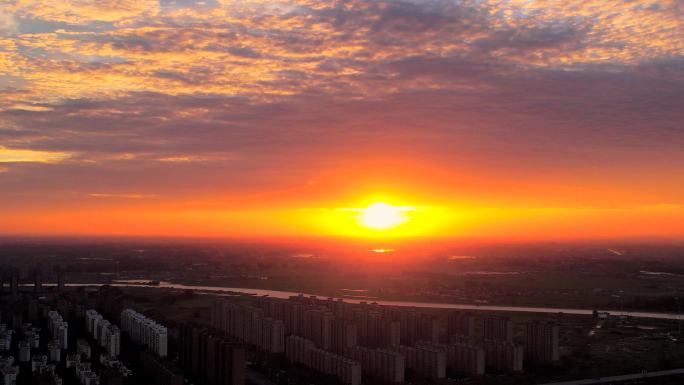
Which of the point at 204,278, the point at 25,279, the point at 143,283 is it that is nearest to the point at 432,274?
the point at 204,278

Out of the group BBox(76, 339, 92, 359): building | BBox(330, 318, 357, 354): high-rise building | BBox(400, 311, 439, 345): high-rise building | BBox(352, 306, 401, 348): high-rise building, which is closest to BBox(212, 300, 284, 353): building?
BBox(330, 318, 357, 354): high-rise building

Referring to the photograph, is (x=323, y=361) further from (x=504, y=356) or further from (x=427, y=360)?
(x=504, y=356)

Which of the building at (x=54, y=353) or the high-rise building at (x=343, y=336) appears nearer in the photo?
the building at (x=54, y=353)

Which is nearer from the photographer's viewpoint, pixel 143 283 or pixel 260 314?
pixel 260 314

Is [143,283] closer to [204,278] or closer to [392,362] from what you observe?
[204,278]

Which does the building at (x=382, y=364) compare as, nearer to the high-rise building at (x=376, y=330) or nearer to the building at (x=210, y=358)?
the high-rise building at (x=376, y=330)

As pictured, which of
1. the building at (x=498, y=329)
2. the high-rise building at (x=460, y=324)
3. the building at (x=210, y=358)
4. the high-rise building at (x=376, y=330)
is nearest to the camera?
the building at (x=210, y=358)

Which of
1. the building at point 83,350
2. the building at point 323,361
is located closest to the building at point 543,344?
the building at point 323,361

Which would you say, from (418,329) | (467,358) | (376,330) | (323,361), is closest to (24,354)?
(323,361)

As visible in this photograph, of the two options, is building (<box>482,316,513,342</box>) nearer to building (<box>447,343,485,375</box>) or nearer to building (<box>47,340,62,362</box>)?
building (<box>447,343,485,375</box>)
